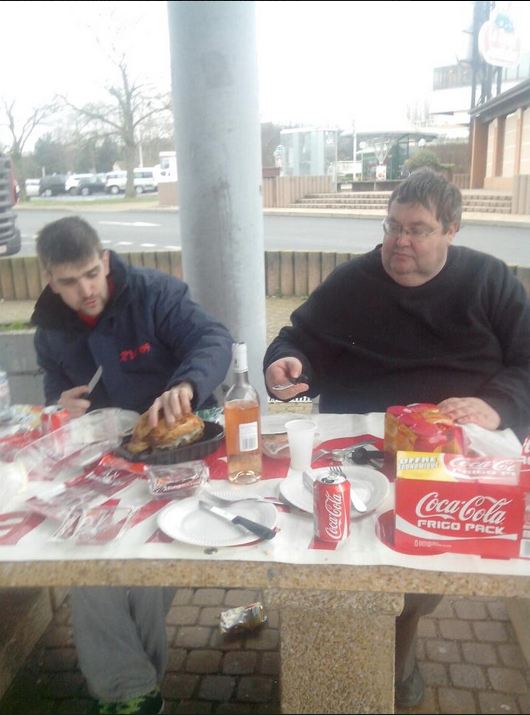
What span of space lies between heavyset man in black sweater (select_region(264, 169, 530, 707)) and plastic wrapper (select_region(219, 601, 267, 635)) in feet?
2.30

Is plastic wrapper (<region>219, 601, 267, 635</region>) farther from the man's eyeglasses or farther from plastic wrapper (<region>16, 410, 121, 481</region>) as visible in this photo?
the man's eyeglasses

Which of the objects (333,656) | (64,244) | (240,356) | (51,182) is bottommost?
(333,656)

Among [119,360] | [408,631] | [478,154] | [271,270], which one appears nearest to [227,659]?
[408,631]

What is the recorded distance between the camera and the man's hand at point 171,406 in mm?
1433

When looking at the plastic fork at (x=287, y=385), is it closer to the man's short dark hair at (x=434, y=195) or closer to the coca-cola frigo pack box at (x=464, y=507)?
the man's short dark hair at (x=434, y=195)

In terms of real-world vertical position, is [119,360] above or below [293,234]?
above

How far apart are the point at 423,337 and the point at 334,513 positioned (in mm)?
1016

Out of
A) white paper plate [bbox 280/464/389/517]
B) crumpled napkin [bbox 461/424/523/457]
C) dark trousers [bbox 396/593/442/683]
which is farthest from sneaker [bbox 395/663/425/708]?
crumpled napkin [bbox 461/424/523/457]

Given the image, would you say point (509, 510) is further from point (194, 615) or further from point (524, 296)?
point (194, 615)

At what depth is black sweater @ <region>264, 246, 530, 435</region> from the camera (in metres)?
1.84

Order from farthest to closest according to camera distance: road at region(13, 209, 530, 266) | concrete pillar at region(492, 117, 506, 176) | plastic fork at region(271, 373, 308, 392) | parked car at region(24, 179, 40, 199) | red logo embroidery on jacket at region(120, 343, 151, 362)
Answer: road at region(13, 209, 530, 266) < concrete pillar at region(492, 117, 506, 176) < parked car at region(24, 179, 40, 199) < red logo embroidery on jacket at region(120, 343, 151, 362) < plastic fork at region(271, 373, 308, 392)

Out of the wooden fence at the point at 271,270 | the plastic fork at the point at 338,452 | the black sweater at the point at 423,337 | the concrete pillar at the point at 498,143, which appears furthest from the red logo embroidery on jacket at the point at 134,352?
the wooden fence at the point at 271,270

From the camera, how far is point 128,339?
6.46ft

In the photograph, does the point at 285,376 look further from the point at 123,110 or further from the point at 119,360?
the point at 123,110
